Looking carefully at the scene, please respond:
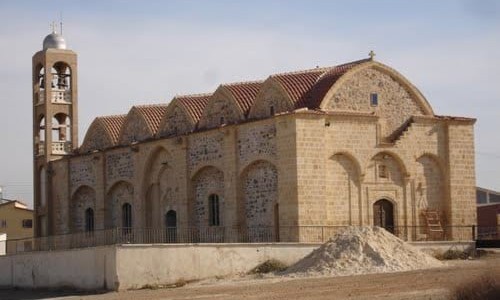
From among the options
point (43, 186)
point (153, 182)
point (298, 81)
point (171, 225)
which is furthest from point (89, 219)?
point (298, 81)

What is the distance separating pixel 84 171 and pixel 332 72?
14.6m

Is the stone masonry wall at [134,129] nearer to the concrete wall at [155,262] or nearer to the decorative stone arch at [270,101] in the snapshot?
the decorative stone arch at [270,101]

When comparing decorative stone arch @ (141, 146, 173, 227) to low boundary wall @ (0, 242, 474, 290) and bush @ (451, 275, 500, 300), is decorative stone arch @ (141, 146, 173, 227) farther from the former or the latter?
bush @ (451, 275, 500, 300)

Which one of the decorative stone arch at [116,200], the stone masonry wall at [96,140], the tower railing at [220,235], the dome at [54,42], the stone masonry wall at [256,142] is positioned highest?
the dome at [54,42]

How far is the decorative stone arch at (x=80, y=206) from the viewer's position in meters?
46.8

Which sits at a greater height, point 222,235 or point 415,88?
point 415,88

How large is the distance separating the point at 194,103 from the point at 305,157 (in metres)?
8.73

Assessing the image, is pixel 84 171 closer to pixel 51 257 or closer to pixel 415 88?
pixel 51 257

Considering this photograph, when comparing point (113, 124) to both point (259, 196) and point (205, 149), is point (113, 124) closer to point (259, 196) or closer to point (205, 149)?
point (205, 149)

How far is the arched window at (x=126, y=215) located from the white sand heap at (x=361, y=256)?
14161mm

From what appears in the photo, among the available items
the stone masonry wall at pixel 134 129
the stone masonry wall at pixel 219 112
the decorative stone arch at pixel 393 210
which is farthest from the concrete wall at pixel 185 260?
the stone masonry wall at pixel 134 129

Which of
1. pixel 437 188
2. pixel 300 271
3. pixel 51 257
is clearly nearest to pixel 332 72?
pixel 437 188

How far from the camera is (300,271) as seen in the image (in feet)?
100

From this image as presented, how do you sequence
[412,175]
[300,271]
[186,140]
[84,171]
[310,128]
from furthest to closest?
[84,171], [186,140], [412,175], [310,128], [300,271]
